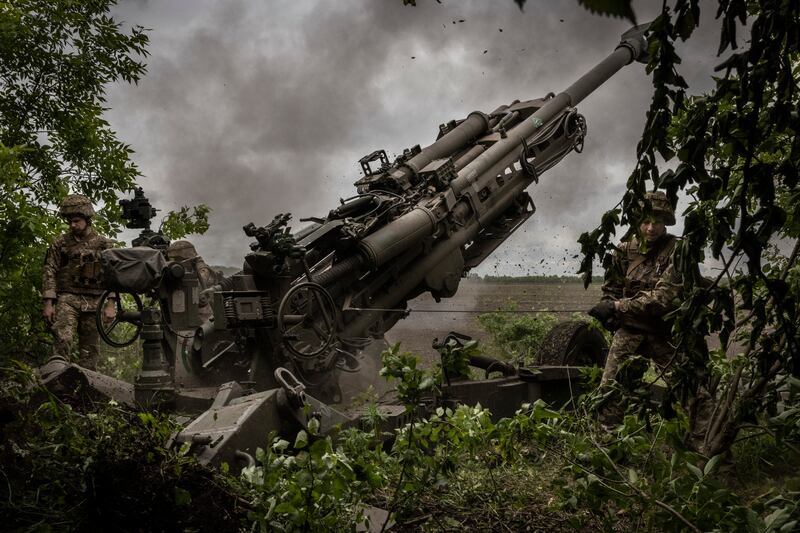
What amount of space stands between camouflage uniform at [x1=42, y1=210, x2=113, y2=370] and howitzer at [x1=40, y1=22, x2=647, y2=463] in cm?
128

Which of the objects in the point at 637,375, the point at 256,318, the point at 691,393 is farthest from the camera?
the point at 256,318

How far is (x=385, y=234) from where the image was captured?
6.76m

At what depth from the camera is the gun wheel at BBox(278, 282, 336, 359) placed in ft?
19.9

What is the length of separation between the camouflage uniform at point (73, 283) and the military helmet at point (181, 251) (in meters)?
1.27

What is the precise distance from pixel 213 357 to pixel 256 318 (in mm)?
788

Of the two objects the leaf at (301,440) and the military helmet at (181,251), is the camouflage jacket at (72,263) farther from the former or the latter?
the leaf at (301,440)

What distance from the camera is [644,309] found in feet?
19.1

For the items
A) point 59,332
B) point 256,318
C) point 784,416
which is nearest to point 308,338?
point 256,318

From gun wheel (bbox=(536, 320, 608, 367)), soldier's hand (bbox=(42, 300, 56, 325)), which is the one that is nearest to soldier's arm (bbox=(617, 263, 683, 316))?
gun wheel (bbox=(536, 320, 608, 367))

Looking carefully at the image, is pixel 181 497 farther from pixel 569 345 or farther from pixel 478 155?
pixel 478 155

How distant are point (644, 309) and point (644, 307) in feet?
0.06

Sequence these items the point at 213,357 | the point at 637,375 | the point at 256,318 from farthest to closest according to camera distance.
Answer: the point at 213,357 → the point at 256,318 → the point at 637,375

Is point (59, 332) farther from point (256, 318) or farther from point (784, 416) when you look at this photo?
point (784, 416)

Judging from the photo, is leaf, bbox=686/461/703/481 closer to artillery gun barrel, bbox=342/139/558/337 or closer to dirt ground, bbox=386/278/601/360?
dirt ground, bbox=386/278/601/360
